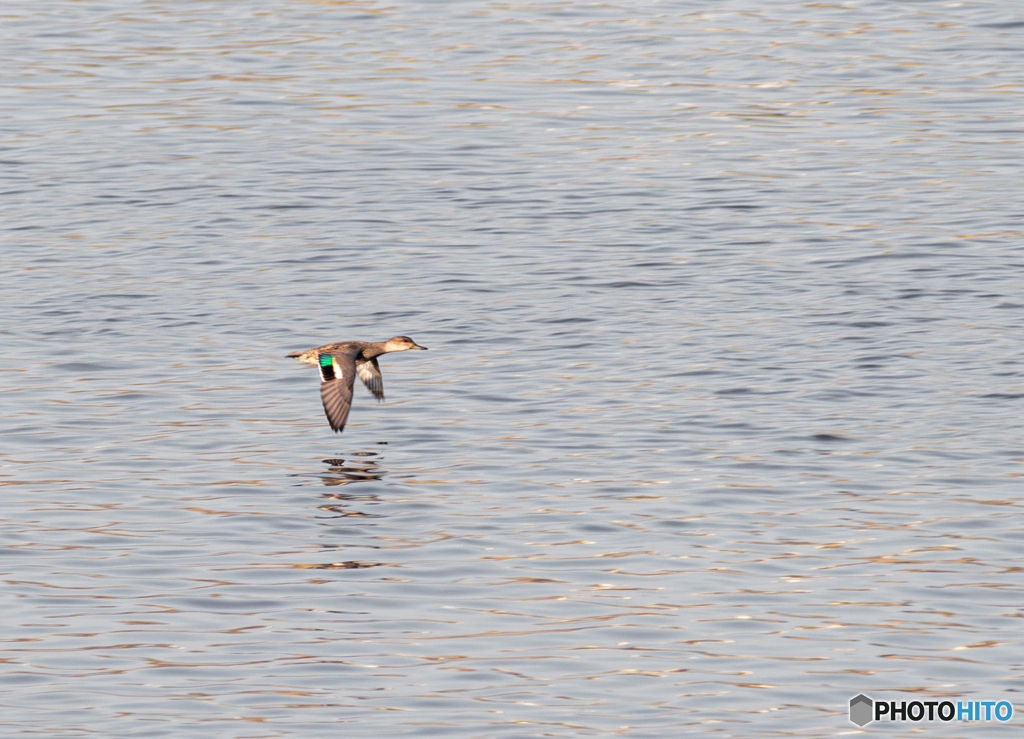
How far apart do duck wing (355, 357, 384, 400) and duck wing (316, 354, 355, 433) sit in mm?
510

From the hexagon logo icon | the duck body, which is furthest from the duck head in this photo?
the hexagon logo icon

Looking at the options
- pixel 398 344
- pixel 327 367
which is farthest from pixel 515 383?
pixel 327 367

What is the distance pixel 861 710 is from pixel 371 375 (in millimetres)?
6792

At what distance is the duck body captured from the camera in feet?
46.1

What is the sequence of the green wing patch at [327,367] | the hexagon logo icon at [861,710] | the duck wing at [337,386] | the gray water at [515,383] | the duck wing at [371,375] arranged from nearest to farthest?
the hexagon logo icon at [861,710], the gray water at [515,383], the duck wing at [337,386], the green wing patch at [327,367], the duck wing at [371,375]

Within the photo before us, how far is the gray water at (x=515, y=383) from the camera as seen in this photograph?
1013 cm

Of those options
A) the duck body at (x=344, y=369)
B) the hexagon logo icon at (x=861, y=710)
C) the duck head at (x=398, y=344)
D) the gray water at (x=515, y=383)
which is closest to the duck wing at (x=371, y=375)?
the duck body at (x=344, y=369)

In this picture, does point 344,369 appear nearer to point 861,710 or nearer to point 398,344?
point 398,344

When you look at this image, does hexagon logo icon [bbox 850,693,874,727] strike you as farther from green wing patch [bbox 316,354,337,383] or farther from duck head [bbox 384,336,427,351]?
duck head [bbox 384,336,427,351]

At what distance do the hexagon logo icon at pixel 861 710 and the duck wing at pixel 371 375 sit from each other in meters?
6.58

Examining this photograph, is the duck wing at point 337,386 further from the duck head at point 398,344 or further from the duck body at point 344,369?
the duck head at point 398,344

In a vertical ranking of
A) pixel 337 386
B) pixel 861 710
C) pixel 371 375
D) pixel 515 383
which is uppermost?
pixel 337 386

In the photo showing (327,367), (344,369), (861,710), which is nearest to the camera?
(861,710)

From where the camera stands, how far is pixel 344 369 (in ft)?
47.5
